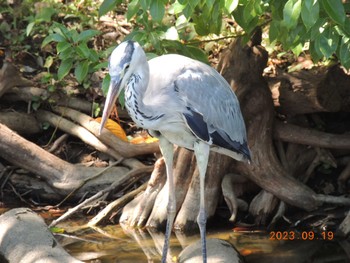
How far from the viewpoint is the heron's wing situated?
5.55 m

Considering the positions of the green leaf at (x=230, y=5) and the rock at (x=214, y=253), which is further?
the rock at (x=214, y=253)

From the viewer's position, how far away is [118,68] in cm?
502

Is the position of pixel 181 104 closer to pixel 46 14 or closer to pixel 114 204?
pixel 114 204

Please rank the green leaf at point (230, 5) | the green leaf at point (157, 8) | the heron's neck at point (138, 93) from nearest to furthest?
the green leaf at point (230, 5) → the green leaf at point (157, 8) → the heron's neck at point (138, 93)

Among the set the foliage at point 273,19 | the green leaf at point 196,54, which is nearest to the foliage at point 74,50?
the foliage at point 273,19

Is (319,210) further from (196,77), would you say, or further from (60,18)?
(60,18)

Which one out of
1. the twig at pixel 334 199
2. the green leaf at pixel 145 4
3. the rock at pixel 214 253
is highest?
the green leaf at pixel 145 4

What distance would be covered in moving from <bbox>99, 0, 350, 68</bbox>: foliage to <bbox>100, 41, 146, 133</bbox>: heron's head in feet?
0.77

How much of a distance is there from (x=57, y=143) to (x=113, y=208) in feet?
4.11

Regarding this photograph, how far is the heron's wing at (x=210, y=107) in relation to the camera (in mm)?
5551

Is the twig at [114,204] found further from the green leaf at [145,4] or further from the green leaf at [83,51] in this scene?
the green leaf at [145,4]

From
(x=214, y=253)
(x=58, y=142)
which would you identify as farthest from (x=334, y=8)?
(x=58, y=142)

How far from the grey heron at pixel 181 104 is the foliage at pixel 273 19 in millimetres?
246

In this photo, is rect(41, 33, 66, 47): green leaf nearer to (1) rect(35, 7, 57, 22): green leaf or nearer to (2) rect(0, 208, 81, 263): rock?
(2) rect(0, 208, 81, 263): rock
